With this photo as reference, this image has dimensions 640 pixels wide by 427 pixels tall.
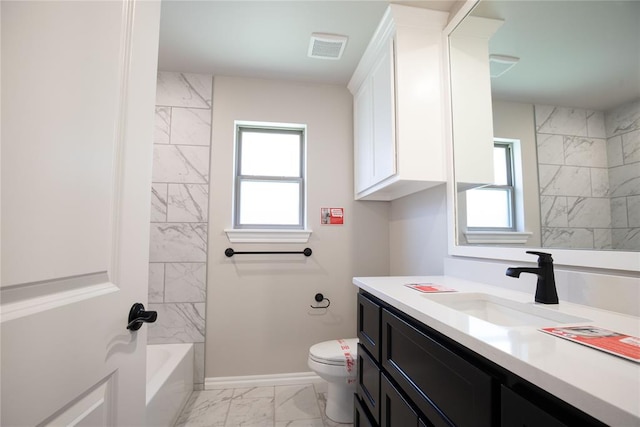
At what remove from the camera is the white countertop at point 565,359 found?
377mm

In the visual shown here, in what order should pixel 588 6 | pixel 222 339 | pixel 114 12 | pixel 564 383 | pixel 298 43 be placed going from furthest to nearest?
pixel 222 339 → pixel 298 43 → pixel 588 6 → pixel 114 12 → pixel 564 383

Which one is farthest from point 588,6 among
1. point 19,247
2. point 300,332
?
point 300,332

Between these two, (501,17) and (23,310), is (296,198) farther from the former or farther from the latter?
(23,310)

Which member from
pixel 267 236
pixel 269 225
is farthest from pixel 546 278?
pixel 269 225

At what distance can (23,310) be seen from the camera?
1.39ft

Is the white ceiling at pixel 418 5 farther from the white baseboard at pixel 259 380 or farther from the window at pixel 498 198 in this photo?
the white baseboard at pixel 259 380

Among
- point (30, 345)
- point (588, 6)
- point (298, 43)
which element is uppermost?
point (298, 43)

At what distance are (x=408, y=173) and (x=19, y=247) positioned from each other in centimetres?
153

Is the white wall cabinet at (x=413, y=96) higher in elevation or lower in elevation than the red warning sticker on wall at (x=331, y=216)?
higher

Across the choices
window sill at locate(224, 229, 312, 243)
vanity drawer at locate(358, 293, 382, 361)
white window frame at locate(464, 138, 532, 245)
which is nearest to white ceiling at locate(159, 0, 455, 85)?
white window frame at locate(464, 138, 532, 245)

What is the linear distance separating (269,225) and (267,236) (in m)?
0.18

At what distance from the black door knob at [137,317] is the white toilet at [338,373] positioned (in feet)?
4.10

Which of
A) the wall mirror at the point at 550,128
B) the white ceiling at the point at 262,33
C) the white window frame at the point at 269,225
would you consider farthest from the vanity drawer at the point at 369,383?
the white ceiling at the point at 262,33

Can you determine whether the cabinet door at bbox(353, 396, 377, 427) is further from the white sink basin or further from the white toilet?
the white sink basin
